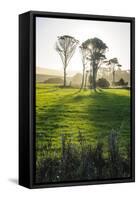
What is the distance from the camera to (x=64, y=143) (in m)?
9.30

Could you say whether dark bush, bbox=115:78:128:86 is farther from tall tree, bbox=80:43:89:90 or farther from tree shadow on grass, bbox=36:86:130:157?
tall tree, bbox=80:43:89:90

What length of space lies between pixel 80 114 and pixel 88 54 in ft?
2.68

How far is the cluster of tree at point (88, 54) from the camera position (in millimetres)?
9328

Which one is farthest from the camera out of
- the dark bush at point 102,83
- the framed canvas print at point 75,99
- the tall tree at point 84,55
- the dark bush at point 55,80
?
the dark bush at point 102,83

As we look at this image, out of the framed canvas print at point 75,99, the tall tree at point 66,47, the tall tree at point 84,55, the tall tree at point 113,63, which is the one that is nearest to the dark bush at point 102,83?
the framed canvas print at point 75,99

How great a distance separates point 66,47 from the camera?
9320mm

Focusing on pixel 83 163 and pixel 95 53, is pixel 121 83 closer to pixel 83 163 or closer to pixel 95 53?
pixel 95 53

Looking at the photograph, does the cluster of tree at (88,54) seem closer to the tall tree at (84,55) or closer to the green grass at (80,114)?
the tall tree at (84,55)

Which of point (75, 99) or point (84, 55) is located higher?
point (84, 55)

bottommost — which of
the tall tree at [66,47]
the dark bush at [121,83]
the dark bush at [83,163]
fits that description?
the dark bush at [83,163]

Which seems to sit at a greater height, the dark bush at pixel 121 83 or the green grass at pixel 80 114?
the dark bush at pixel 121 83

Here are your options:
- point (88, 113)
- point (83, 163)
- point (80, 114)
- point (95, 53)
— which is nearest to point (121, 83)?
point (95, 53)

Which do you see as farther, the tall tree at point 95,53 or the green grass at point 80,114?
the tall tree at point 95,53

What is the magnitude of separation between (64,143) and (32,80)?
0.94 m
